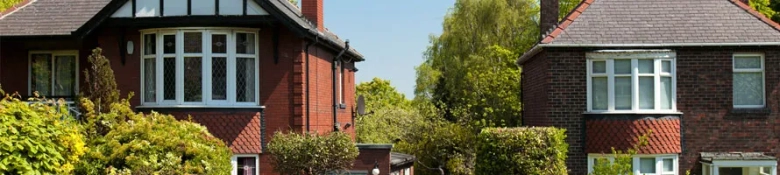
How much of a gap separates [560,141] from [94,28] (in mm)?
10849

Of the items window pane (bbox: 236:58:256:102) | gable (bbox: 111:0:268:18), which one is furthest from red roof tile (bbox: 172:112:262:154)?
gable (bbox: 111:0:268:18)

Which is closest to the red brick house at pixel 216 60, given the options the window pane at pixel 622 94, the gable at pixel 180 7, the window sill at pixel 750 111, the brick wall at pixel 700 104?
the gable at pixel 180 7

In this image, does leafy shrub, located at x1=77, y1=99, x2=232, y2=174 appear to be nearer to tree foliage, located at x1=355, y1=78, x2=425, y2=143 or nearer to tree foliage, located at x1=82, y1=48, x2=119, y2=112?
tree foliage, located at x1=82, y1=48, x2=119, y2=112

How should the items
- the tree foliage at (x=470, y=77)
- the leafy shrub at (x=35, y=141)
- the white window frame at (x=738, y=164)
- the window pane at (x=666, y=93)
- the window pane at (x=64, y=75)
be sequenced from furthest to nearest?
the tree foliage at (x=470, y=77) < the window pane at (x=64, y=75) < the window pane at (x=666, y=93) < the white window frame at (x=738, y=164) < the leafy shrub at (x=35, y=141)

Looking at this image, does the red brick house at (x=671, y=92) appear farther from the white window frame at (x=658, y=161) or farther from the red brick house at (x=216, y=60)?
the red brick house at (x=216, y=60)

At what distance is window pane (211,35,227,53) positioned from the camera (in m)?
20.6

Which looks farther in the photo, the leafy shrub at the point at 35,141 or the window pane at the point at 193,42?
the window pane at the point at 193,42

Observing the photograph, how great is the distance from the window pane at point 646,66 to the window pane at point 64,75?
13.9 metres

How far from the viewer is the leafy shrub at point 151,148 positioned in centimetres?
1628

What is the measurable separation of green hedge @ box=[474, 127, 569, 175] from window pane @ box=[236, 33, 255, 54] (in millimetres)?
5784

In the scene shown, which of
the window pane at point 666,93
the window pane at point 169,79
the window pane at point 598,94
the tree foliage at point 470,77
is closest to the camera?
the window pane at point 169,79

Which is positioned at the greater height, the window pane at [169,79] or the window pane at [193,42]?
the window pane at [193,42]

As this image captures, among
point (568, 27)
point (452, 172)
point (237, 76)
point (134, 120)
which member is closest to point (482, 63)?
point (452, 172)

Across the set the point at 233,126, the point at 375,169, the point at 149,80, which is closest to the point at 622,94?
the point at 375,169
